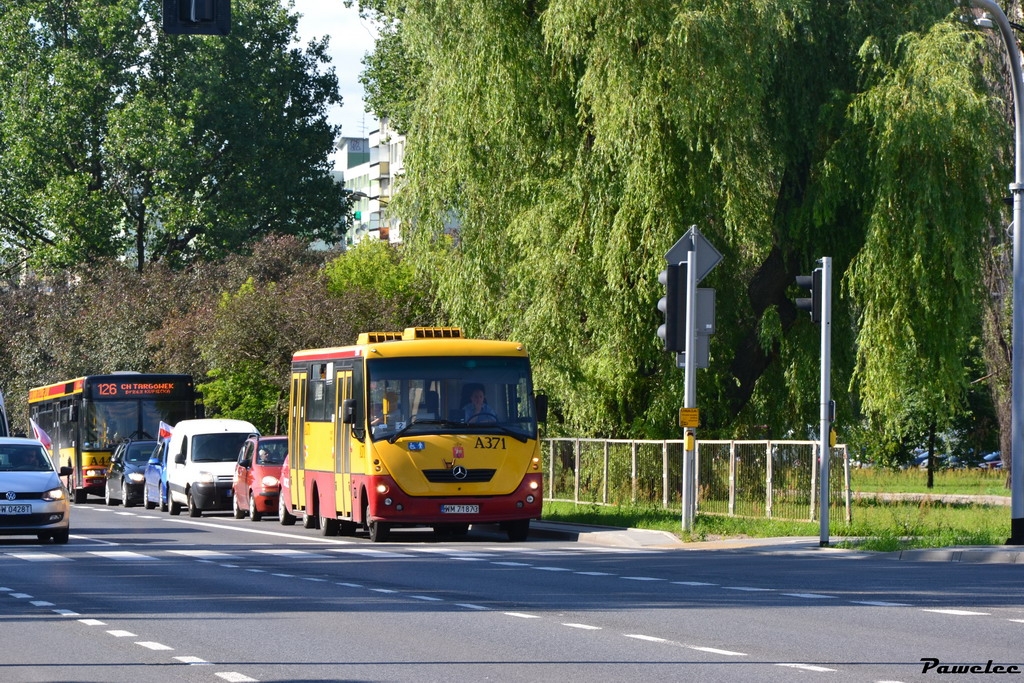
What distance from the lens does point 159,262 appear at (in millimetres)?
68562

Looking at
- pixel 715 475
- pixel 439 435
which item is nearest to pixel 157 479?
pixel 715 475

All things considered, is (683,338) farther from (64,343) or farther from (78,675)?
(64,343)

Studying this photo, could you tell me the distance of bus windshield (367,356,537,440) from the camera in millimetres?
27047

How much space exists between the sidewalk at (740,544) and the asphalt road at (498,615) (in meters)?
0.38

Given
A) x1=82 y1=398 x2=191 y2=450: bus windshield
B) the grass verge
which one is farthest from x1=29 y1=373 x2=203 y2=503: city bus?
the grass verge

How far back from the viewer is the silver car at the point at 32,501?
26194 mm

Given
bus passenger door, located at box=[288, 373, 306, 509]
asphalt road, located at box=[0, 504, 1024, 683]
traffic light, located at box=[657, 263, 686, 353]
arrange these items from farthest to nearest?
bus passenger door, located at box=[288, 373, 306, 509] → traffic light, located at box=[657, 263, 686, 353] → asphalt road, located at box=[0, 504, 1024, 683]

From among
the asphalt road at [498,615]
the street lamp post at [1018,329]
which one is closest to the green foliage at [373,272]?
the street lamp post at [1018,329]

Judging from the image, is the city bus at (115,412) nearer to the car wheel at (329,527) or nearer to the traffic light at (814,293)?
the car wheel at (329,527)

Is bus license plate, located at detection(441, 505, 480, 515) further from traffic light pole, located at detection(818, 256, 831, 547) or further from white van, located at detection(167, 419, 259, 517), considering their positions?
white van, located at detection(167, 419, 259, 517)

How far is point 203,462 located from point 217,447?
2.26 feet

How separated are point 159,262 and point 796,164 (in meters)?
40.6

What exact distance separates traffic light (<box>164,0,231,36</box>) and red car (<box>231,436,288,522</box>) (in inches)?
762

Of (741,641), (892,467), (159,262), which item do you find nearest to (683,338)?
(741,641)
